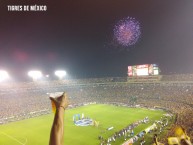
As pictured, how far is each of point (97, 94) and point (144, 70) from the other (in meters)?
17.2

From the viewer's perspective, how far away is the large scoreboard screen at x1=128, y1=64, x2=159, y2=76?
64.4 meters

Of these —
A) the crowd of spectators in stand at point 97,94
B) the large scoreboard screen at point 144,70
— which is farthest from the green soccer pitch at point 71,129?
the large scoreboard screen at point 144,70

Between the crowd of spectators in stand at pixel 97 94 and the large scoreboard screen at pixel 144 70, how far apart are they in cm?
344

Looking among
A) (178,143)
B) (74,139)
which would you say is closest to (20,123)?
(74,139)

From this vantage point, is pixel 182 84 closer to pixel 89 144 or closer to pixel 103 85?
pixel 103 85

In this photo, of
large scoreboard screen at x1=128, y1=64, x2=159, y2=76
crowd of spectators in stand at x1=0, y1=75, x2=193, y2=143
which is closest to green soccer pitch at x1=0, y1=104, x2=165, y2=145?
crowd of spectators in stand at x1=0, y1=75, x2=193, y2=143

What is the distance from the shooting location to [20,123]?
4044cm

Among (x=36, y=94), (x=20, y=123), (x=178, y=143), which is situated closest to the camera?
(x=178, y=143)

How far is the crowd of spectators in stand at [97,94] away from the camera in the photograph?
48.8 meters

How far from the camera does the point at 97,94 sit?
72.1 meters

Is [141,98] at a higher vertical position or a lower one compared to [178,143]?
lower

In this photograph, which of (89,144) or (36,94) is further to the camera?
(36,94)

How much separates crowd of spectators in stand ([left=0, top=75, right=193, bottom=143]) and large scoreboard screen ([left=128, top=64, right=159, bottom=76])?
344cm

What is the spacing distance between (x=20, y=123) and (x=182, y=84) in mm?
42283
